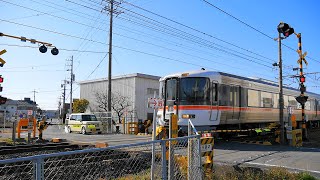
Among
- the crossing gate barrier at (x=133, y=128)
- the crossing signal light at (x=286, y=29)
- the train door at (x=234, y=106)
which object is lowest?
the crossing gate barrier at (x=133, y=128)

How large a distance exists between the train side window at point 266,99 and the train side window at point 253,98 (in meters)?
0.74

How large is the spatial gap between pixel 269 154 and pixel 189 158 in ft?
22.9

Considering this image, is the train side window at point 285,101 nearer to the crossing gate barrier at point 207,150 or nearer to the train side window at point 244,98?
the train side window at point 244,98

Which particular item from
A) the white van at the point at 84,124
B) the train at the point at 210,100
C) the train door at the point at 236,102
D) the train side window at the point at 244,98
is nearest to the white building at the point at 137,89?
the white van at the point at 84,124

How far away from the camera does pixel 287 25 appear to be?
46.8 feet

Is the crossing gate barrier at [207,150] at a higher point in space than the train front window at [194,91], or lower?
lower

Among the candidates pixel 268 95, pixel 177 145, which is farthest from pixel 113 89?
pixel 177 145

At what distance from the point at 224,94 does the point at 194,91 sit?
1.89 meters

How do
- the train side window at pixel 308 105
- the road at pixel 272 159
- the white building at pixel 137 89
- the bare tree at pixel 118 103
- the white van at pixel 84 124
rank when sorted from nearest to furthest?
the road at pixel 272 159, the white van at pixel 84 124, the train side window at pixel 308 105, the white building at pixel 137 89, the bare tree at pixel 118 103

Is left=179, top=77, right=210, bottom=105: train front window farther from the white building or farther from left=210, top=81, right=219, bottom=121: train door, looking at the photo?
the white building

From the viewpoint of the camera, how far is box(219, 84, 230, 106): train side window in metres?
15.2

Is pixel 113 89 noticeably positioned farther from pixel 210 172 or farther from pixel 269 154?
pixel 210 172

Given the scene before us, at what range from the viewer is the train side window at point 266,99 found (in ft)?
63.1

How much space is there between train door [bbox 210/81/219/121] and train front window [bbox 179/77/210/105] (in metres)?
0.31
